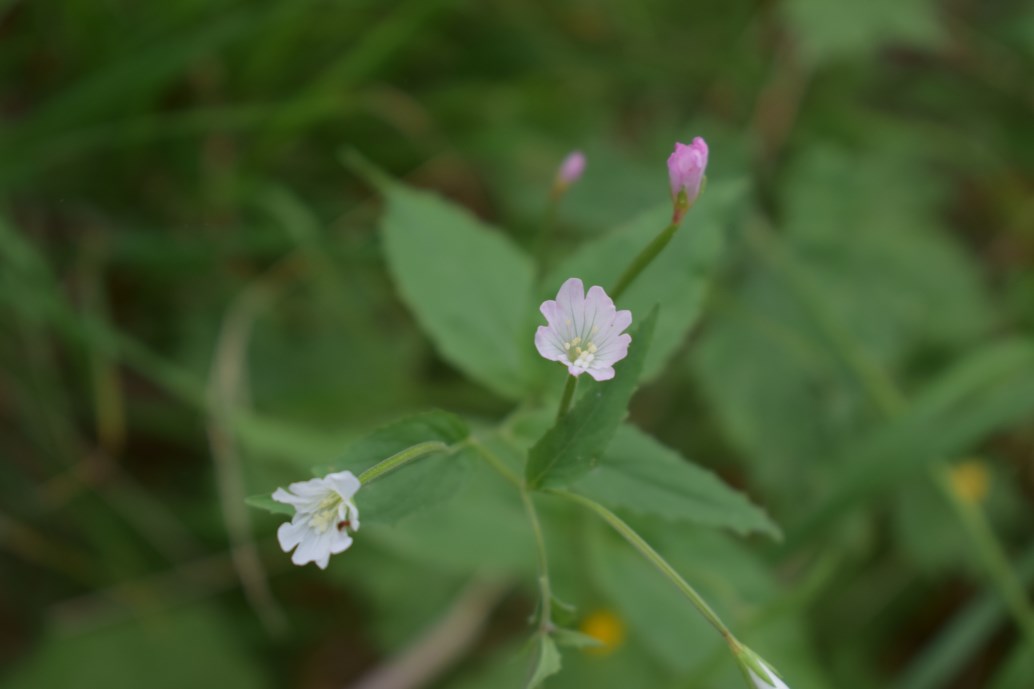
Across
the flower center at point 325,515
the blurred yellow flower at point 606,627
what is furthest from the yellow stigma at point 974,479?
the flower center at point 325,515

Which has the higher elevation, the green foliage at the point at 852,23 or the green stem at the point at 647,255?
the green foliage at the point at 852,23

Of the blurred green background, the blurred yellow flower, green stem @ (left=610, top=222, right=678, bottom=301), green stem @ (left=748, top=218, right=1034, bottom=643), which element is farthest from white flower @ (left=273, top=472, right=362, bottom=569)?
green stem @ (left=748, top=218, right=1034, bottom=643)

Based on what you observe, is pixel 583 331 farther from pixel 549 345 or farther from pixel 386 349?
pixel 386 349

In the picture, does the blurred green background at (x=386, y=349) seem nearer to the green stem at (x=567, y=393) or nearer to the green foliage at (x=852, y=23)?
the green foliage at (x=852, y=23)

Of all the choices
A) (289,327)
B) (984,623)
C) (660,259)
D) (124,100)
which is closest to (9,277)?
(124,100)

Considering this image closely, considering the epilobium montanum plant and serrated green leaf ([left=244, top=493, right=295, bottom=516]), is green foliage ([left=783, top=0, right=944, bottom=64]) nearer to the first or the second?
the epilobium montanum plant

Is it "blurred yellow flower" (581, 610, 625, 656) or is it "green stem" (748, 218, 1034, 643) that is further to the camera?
"blurred yellow flower" (581, 610, 625, 656)
